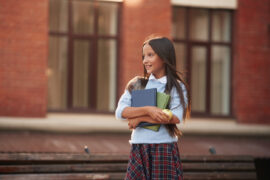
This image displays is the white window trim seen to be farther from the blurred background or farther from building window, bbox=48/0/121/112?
building window, bbox=48/0/121/112

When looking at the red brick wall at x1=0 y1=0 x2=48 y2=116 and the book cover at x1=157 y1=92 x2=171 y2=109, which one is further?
the red brick wall at x1=0 y1=0 x2=48 y2=116

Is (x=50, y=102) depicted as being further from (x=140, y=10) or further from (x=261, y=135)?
(x=261, y=135)

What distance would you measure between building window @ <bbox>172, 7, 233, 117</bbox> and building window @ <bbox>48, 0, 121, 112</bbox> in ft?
4.88

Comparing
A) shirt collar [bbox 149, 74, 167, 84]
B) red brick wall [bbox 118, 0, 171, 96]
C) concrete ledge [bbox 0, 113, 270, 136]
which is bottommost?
concrete ledge [bbox 0, 113, 270, 136]

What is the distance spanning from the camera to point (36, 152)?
7.24 m

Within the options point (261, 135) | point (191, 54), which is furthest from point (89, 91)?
point (261, 135)

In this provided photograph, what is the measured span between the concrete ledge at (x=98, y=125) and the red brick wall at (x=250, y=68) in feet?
0.84

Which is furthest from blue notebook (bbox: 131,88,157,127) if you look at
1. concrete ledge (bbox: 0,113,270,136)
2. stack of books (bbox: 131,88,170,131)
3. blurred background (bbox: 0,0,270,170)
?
concrete ledge (bbox: 0,113,270,136)

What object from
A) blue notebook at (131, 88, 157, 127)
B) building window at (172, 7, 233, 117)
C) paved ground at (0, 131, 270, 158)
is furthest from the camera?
building window at (172, 7, 233, 117)

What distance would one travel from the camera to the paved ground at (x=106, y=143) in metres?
7.88

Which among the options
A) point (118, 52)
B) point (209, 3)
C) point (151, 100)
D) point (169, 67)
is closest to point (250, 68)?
point (209, 3)

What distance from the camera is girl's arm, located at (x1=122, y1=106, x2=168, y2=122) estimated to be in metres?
3.81

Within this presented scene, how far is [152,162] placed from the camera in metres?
3.93

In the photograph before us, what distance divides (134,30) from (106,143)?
2.52m
